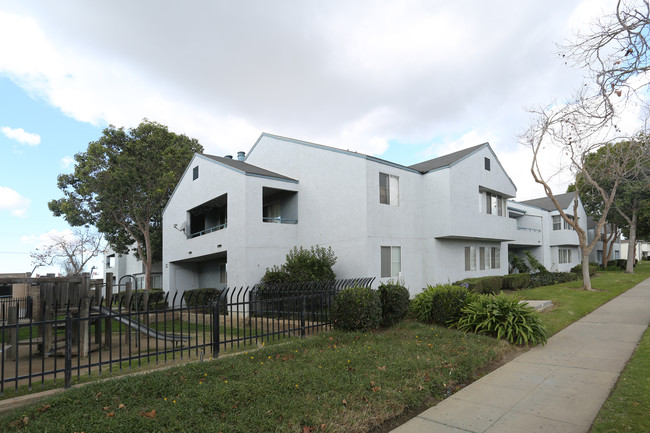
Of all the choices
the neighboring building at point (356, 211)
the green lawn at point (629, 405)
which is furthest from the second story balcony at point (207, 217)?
the green lawn at point (629, 405)

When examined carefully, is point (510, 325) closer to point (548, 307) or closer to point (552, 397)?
point (552, 397)

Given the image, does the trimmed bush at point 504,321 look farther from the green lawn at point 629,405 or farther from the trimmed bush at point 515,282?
the trimmed bush at point 515,282

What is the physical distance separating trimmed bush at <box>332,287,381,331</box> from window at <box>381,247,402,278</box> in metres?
6.42

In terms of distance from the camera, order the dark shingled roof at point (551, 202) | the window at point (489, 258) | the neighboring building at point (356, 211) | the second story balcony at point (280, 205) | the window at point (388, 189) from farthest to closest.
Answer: the dark shingled roof at point (551, 202) < the window at point (489, 258) < the second story balcony at point (280, 205) < the window at point (388, 189) < the neighboring building at point (356, 211)

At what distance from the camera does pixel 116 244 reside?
3123cm

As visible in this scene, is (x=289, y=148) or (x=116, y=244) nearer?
(x=289, y=148)

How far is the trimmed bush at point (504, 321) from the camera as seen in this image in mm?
8867

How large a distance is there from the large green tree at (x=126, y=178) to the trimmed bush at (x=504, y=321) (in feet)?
77.0

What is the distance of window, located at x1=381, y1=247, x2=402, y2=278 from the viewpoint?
1596 cm

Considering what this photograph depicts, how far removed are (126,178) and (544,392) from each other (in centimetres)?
2765

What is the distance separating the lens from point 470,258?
2025 centimetres

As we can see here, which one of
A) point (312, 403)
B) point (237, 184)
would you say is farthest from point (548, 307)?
point (237, 184)

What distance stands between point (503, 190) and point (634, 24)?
1759 cm

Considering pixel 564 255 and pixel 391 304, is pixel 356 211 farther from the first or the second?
pixel 564 255
